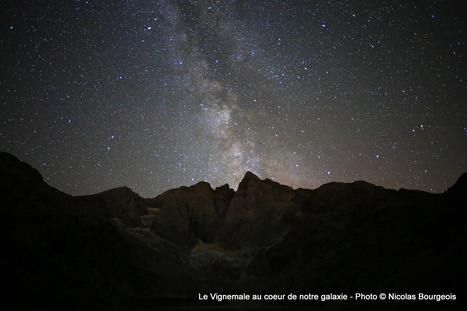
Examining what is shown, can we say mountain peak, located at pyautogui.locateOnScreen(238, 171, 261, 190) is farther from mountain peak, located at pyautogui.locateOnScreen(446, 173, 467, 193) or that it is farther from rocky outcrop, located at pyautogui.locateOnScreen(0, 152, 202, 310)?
mountain peak, located at pyautogui.locateOnScreen(446, 173, 467, 193)

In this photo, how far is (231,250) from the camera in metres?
76.9

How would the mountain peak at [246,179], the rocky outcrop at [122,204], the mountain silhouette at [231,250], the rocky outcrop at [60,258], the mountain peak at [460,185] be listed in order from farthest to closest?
the mountain peak at [246,179] < the rocky outcrop at [122,204] < the mountain peak at [460,185] < the mountain silhouette at [231,250] < the rocky outcrop at [60,258]

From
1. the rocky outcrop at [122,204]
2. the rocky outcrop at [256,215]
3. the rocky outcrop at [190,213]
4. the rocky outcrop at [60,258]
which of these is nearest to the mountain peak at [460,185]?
the rocky outcrop at [256,215]

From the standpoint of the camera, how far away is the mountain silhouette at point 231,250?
27422 millimetres

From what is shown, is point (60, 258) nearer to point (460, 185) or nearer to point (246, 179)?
point (460, 185)

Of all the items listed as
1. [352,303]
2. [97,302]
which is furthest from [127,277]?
[352,303]

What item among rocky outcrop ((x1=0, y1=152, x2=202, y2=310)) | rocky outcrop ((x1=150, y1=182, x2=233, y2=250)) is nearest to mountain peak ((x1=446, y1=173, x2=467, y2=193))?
rocky outcrop ((x1=0, y1=152, x2=202, y2=310))

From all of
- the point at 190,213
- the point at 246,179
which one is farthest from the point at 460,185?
the point at 190,213

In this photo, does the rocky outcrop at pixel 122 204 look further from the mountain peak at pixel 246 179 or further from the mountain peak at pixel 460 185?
the mountain peak at pixel 460 185

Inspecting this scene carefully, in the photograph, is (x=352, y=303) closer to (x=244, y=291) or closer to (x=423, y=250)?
(x=423, y=250)

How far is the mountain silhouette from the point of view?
27422 millimetres

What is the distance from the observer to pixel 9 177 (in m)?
40.8

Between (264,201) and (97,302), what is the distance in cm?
5924

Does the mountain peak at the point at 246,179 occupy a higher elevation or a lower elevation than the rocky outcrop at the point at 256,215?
higher
